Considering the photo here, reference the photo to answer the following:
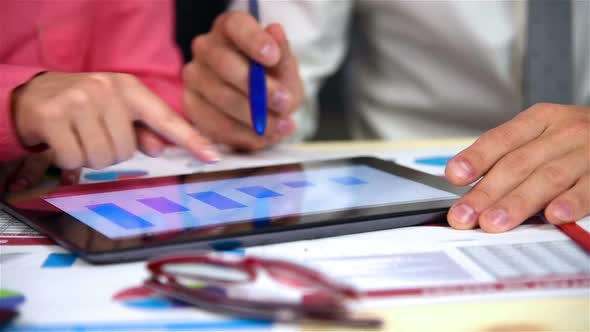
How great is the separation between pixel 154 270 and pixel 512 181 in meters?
0.31

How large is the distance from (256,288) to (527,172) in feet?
0.97

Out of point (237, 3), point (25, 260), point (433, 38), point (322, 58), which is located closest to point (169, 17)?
point (237, 3)

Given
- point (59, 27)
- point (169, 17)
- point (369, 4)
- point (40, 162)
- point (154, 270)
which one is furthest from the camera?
point (369, 4)

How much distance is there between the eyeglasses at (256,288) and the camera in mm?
362

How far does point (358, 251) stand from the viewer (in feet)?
1.55

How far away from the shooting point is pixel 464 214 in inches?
20.7

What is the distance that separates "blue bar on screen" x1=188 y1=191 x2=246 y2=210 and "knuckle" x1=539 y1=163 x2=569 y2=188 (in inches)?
9.9

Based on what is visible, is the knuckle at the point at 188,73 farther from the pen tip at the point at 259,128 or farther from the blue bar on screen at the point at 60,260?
the blue bar on screen at the point at 60,260

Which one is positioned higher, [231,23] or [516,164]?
[231,23]

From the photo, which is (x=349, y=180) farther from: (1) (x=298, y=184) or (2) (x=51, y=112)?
(2) (x=51, y=112)

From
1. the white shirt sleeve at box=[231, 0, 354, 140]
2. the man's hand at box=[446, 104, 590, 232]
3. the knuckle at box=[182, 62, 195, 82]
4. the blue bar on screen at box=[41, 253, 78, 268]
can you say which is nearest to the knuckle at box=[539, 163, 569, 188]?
the man's hand at box=[446, 104, 590, 232]

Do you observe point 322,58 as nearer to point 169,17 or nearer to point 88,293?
point 169,17

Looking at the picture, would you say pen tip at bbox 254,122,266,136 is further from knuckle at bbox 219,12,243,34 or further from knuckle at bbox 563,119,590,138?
knuckle at bbox 563,119,590,138

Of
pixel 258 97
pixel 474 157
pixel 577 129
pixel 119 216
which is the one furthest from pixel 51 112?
pixel 577 129
